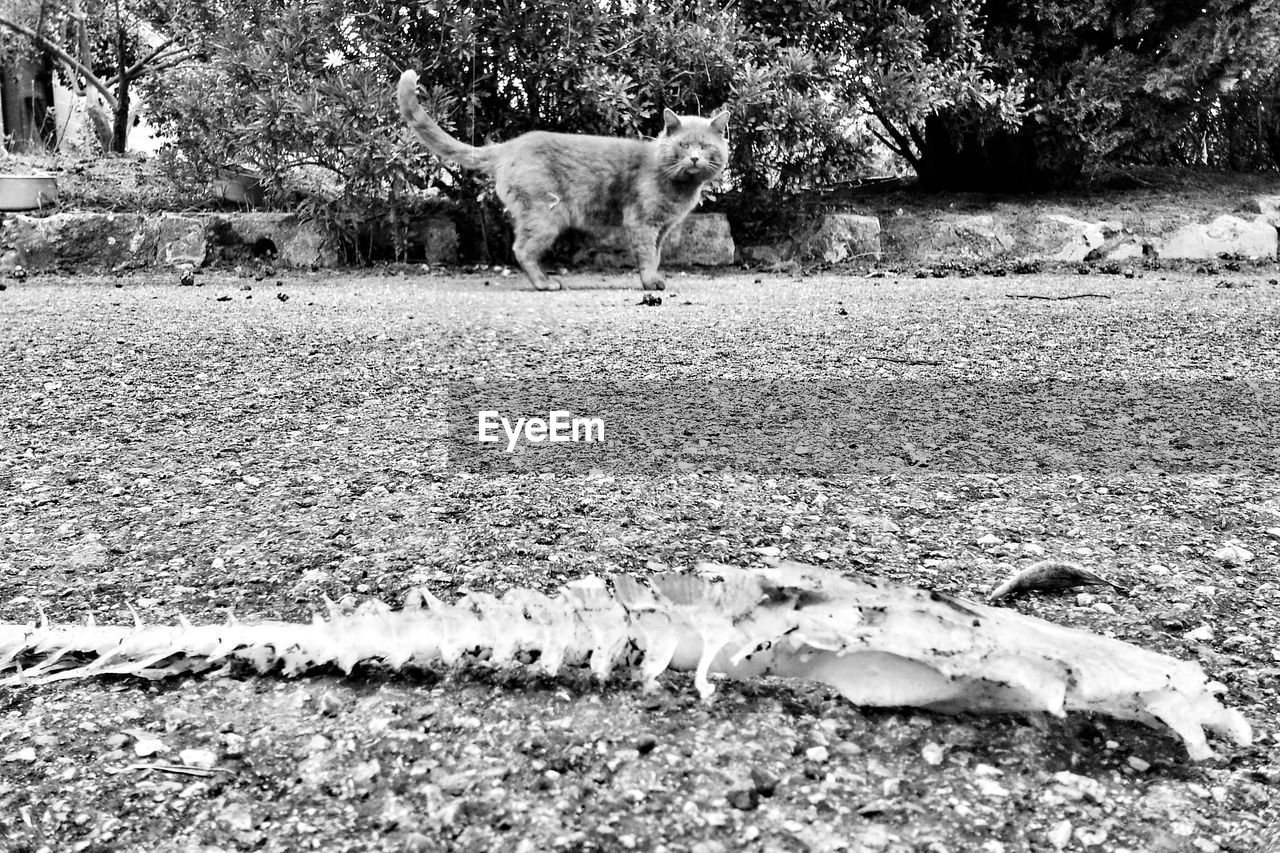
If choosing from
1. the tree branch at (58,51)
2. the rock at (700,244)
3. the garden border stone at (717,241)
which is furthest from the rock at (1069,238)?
the tree branch at (58,51)

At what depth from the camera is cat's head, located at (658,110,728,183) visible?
19.5 ft

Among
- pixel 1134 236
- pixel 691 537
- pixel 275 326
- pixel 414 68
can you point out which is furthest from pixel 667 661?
pixel 1134 236

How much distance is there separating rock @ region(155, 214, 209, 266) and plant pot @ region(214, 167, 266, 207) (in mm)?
491

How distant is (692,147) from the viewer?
5.95 metres

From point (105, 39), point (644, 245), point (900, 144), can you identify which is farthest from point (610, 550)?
point (105, 39)

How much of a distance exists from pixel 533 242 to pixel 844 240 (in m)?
2.26

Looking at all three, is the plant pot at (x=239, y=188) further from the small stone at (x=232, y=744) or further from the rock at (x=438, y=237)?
the small stone at (x=232, y=744)

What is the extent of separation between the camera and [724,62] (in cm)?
665

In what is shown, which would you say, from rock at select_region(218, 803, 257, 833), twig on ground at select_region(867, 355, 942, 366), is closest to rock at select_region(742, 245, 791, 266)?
twig on ground at select_region(867, 355, 942, 366)

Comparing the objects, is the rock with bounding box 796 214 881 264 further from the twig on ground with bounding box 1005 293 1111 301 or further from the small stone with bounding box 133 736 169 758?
the small stone with bounding box 133 736 169 758

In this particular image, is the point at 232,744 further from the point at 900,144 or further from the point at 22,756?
the point at 900,144

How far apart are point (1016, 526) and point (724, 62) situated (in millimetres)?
5243

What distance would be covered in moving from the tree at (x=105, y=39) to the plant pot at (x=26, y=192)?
245cm

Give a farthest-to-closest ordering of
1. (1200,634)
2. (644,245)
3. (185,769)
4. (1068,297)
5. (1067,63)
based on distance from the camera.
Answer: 1. (1067,63)
2. (644,245)
3. (1068,297)
4. (1200,634)
5. (185,769)
